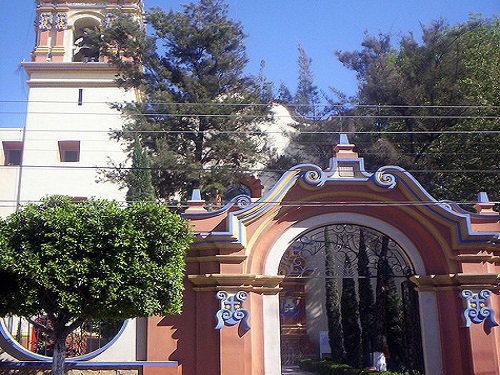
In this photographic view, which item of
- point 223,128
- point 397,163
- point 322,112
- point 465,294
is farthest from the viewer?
point 322,112

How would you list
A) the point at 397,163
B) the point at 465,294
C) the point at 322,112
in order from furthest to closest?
1. the point at 322,112
2. the point at 397,163
3. the point at 465,294

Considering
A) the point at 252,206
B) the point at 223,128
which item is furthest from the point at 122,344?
the point at 223,128

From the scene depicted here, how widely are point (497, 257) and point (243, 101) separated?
12049 mm

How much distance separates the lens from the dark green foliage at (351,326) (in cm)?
2444

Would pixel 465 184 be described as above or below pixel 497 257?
above

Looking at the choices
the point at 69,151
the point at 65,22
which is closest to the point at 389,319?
the point at 69,151

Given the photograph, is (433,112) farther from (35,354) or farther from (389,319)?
(35,354)

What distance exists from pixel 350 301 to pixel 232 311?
11.4 metres

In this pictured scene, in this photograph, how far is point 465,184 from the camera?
22906 mm

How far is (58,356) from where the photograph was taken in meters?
13.1

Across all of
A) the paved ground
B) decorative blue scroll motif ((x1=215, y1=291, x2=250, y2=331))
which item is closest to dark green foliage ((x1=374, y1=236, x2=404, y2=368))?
the paved ground

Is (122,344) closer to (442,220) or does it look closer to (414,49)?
(442,220)

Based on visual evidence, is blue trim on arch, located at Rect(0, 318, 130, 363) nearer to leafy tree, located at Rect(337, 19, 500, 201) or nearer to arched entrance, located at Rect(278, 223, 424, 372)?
arched entrance, located at Rect(278, 223, 424, 372)

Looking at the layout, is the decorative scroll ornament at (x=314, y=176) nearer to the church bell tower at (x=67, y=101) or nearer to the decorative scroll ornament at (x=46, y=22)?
the church bell tower at (x=67, y=101)
